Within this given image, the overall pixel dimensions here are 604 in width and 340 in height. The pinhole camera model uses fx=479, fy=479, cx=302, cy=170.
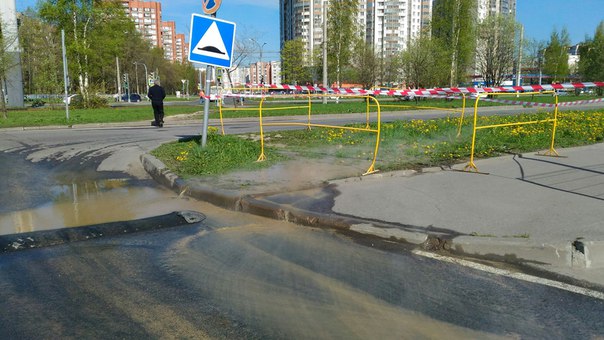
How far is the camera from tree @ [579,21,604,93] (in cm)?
5249

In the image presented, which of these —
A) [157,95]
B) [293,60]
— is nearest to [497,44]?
[293,60]

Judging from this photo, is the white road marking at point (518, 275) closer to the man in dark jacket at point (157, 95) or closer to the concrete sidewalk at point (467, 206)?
the concrete sidewalk at point (467, 206)

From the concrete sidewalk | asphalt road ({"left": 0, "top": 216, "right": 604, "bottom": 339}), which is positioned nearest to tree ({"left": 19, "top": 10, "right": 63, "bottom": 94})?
the concrete sidewalk

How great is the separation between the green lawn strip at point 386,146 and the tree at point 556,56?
5668 centimetres

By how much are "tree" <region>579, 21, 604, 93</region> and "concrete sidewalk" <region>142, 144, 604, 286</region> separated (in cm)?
A: 5245

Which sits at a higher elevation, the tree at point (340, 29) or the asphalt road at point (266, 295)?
the tree at point (340, 29)

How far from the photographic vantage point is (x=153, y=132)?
16.6 meters

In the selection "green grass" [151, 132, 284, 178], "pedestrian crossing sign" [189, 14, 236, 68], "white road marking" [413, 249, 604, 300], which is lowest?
"white road marking" [413, 249, 604, 300]

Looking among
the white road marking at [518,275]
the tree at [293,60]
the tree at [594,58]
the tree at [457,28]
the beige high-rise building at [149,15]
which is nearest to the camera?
the white road marking at [518,275]

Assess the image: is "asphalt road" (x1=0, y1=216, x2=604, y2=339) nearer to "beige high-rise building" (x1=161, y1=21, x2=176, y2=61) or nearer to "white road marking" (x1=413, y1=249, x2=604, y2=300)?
"white road marking" (x1=413, y1=249, x2=604, y2=300)

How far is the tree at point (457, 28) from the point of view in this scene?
5228 centimetres

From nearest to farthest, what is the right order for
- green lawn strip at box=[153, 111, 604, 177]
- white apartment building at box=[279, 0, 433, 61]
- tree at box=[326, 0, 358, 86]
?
green lawn strip at box=[153, 111, 604, 177] → tree at box=[326, 0, 358, 86] → white apartment building at box=[279, 0, 433, 61]

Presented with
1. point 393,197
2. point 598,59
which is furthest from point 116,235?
point 598,59

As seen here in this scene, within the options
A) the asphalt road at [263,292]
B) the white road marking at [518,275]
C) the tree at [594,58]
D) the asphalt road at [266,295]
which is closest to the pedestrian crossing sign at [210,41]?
the asphalt road at [263,292]
